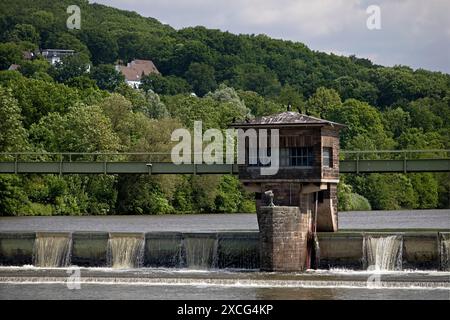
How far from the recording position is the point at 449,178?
496 ft

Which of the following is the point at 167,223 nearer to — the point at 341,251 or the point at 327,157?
the point at 327,157

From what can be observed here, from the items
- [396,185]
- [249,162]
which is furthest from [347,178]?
[249,162]

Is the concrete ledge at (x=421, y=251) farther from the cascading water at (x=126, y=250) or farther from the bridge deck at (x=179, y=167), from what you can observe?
the bridge deck at (x=179, y=167)

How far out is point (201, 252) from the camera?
66.8m

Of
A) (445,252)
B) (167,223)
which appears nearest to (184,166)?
(167,223)

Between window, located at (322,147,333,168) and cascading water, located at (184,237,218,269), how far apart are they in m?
7.22

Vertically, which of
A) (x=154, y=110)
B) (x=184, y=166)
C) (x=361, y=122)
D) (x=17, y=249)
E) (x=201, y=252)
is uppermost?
(x=154, y=110)

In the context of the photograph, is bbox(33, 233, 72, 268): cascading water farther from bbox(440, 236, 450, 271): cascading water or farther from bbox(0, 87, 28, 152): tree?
bbox(0, 87, 28, 152): tree

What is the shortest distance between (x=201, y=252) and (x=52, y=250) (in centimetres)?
852

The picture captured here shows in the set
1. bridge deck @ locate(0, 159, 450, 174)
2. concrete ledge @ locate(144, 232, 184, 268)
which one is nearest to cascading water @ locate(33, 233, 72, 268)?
concrete ledge @ locate(144, 232, 184, 268)

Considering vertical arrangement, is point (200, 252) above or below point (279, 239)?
below

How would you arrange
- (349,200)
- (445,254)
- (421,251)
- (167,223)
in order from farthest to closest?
(349,200), (167,223), (421,251), (445,254)

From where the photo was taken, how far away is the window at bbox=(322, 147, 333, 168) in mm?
66863

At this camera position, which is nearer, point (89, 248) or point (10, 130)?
point (89, 248)
